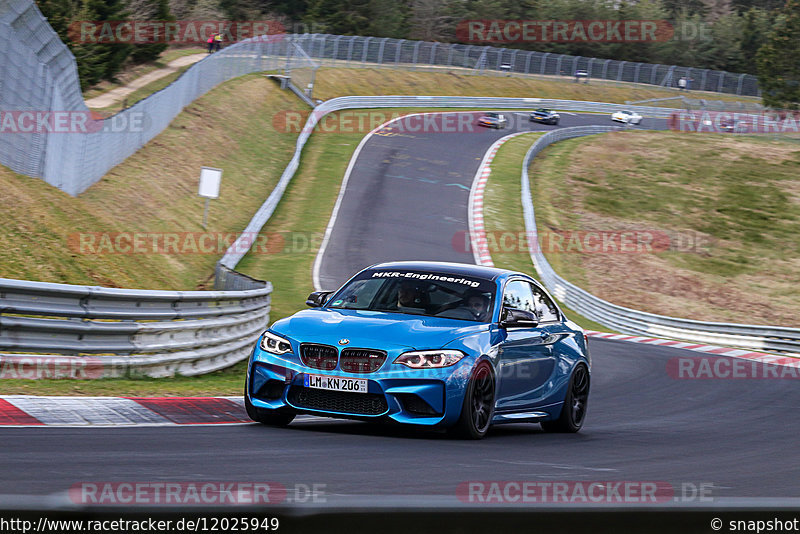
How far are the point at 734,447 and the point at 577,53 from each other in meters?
104

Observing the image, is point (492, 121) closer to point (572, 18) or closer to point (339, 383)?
point (339, 383)

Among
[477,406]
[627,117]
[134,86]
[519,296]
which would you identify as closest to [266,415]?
[477,406]

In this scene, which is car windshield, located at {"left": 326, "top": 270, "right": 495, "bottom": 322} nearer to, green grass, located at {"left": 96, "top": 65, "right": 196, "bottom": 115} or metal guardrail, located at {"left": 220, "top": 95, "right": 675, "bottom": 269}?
metal guardrail, located at {"left": 220, "top": 95, "right": 675, "bottom": 269}

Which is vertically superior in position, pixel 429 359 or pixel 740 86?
pixel 429 359

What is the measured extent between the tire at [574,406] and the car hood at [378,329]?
181cm

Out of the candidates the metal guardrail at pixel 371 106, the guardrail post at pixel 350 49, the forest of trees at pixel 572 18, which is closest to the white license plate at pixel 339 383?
the metal guardrail at pixel 371 106

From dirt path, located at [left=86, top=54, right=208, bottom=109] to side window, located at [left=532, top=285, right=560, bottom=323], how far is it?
104ft

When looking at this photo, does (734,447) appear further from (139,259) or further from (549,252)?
(549,252)

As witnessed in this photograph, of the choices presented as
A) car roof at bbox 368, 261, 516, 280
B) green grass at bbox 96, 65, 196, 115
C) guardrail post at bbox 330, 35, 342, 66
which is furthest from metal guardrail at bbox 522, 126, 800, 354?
guardrail post at bbox 330, 35, 342, 66

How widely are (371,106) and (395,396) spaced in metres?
51.2

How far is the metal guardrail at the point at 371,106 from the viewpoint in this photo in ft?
97.9

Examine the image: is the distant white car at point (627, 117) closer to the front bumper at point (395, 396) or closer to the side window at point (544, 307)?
the side window at point (544, 307)

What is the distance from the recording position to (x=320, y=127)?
50812 millimetres

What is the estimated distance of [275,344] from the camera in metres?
8.41
